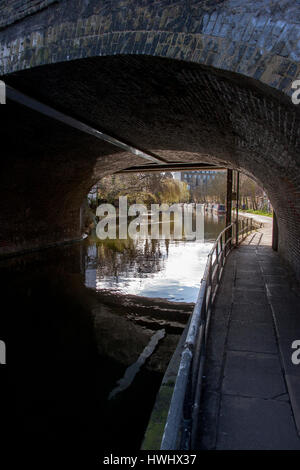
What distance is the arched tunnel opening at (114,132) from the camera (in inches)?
196

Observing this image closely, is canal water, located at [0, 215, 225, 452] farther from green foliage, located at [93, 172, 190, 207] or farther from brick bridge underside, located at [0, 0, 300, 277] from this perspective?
green foliage, located at [93, 172, 190, 207]

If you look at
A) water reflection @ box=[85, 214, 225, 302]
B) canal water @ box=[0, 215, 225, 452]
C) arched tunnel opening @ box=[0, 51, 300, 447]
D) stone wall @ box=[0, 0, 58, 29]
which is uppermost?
stone wall @ box=[0, 0, 58, 29]

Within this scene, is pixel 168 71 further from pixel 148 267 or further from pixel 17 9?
pixel 148 267

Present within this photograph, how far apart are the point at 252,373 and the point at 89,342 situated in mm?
3791

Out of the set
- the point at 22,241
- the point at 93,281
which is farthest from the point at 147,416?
the point at 22,241

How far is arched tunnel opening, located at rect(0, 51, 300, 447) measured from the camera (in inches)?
196

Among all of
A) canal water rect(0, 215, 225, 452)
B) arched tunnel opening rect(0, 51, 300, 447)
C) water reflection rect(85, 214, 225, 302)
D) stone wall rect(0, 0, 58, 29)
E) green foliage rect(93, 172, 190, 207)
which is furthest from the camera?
green foliage rect(93, 172, 190, 207)

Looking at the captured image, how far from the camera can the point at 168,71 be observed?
17.0ft

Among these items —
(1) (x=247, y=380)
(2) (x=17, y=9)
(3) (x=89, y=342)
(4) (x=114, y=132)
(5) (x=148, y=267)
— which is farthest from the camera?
(5) (x=148, y=267)

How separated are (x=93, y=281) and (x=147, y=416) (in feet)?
23.7

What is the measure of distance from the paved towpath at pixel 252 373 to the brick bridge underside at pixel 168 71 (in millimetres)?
2270

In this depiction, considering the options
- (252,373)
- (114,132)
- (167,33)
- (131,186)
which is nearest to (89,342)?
(252,373)

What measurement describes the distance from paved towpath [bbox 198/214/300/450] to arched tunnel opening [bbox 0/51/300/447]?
1479 millimetres

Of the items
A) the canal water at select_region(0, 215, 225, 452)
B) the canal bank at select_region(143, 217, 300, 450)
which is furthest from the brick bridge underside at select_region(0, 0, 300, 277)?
the canal water at select_region(0, 215, 225, 452)
